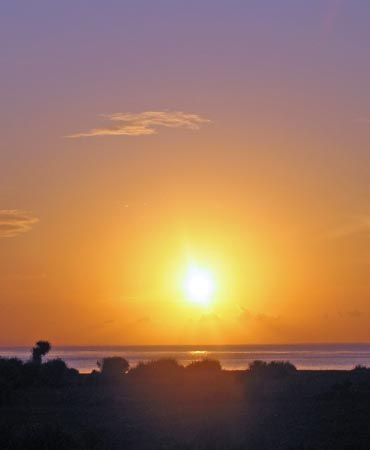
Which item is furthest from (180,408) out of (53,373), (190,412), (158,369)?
(158,369)

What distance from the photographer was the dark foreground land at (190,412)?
25.1 meters

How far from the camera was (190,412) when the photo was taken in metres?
31.5

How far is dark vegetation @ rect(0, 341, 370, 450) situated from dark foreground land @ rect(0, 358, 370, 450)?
33 millimetres

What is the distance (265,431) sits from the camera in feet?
89.5

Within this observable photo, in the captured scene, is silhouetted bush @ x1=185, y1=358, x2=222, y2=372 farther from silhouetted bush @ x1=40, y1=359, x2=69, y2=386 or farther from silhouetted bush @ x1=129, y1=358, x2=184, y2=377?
silhouetted bush @ x1=40, y1=359, x2=69, y2=386

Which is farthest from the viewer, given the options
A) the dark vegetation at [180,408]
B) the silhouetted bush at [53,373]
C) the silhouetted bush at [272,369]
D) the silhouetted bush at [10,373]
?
the silhouetted bush at [272,369]

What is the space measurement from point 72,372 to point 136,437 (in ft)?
61.5

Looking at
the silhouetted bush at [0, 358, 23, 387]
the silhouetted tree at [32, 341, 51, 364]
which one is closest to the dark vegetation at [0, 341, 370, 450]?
the silhouetted bush at [0, 358, 23, 387]

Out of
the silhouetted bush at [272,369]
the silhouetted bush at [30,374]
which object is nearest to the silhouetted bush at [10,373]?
the silhouetted bush at [30,374]

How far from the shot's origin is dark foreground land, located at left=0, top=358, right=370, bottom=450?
82.4ft

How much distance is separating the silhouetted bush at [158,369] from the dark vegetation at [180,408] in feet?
0.18

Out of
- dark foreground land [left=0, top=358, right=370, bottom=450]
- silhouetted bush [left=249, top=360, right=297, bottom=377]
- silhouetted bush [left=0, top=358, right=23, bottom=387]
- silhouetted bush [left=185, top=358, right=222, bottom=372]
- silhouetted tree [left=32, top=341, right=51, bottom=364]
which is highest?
silhouetted tree [left=32, top=341, right=51, bottom=364]

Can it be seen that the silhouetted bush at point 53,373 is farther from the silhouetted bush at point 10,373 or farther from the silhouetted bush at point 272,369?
the silhouetted bush at point 272,369

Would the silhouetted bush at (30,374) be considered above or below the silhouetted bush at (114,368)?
below
